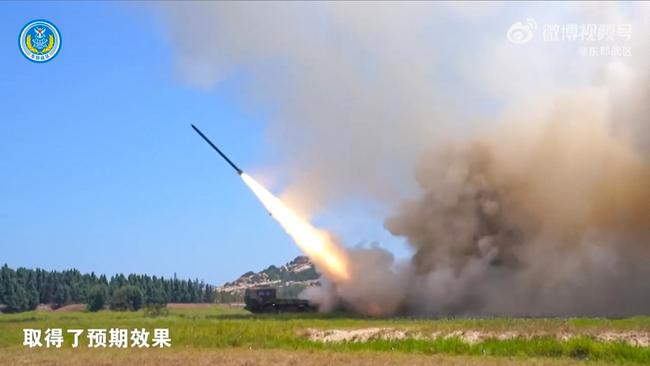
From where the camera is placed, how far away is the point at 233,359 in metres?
31.9

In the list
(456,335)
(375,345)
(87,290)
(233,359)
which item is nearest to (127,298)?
(87,290)

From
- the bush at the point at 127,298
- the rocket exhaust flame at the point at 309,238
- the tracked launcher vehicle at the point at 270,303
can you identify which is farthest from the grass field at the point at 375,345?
the bush at the point at 127,298

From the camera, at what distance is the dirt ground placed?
30.4m

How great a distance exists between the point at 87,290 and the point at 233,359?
13591 cm

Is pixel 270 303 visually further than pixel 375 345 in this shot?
Yes

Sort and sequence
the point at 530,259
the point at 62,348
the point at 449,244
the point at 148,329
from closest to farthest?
the point at 62,348
the point at 148,329
the point at 530,259
the point at 449,244

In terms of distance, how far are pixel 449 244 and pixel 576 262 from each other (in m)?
10.6

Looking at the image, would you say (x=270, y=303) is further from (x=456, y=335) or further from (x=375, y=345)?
(x=456, y=335)

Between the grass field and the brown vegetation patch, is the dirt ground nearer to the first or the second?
the grass field

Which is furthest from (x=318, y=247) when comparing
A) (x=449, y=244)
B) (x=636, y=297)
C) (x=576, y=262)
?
(x=636, y=297)

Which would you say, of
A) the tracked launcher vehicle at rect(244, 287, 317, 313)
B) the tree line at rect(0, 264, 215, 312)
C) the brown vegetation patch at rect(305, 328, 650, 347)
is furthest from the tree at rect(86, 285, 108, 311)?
the brown vegetation patch at rect(305, 328, 650, 347)

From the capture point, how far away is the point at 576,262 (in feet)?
195

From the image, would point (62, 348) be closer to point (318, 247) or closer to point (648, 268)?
point (318, 247)

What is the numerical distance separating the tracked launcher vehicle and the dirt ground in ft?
112
